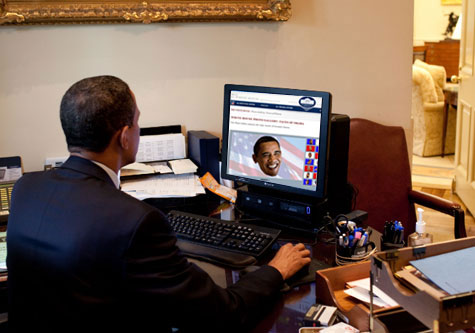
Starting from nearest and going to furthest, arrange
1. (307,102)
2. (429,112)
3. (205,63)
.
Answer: (307,102) → (205,63) → (429,112)

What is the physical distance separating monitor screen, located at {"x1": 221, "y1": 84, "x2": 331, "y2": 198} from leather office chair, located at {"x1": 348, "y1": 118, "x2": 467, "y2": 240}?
0.77 meters

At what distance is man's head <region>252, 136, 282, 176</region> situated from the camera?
1.99m

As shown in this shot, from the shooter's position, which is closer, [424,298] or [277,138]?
[424,298]

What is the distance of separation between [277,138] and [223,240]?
0.41m

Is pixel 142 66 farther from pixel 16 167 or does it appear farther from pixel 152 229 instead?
pixel 152 229

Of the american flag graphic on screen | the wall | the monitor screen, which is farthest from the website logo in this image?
the wall

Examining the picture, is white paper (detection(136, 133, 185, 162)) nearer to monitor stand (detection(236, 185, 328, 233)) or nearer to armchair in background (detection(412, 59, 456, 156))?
monitor stand (detection(236, 185, 328, 233))

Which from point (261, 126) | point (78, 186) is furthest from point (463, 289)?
point (261, 126)

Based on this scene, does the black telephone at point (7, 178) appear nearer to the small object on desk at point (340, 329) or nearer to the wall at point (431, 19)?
the small object on desk at point (340, 329)

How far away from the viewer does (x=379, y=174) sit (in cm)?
268

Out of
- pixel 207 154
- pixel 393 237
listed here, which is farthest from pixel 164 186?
pixel 393 237

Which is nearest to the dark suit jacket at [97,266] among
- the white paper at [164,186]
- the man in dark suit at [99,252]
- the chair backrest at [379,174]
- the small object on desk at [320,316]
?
the man in dark suit at [99,252]

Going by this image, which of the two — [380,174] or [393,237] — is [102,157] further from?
[380,174]

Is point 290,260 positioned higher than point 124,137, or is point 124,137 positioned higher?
point 124,137
